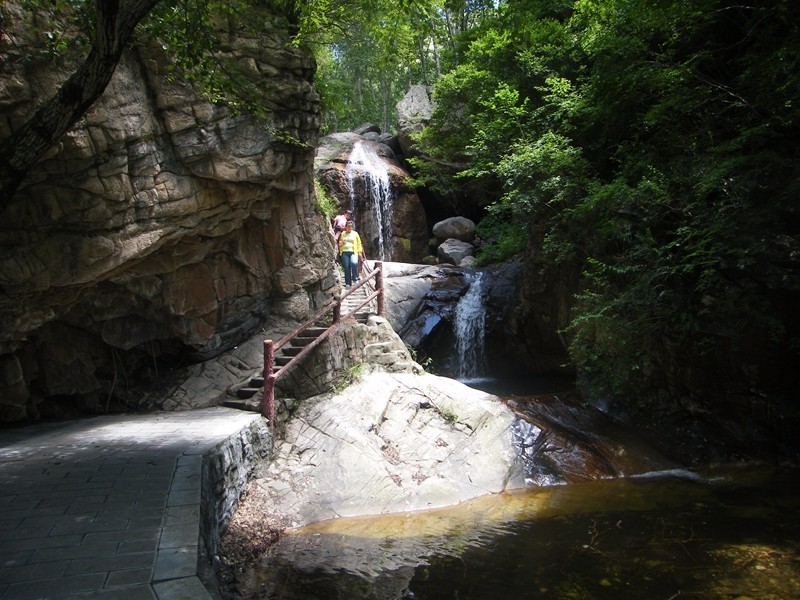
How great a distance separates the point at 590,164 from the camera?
1175 cm

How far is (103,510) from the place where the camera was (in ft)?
15.4

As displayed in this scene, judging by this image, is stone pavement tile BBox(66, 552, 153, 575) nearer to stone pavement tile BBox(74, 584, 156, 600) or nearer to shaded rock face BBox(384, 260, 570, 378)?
stone pavement tile BBox(74, 584, 156, 600)

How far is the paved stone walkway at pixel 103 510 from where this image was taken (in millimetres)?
3547

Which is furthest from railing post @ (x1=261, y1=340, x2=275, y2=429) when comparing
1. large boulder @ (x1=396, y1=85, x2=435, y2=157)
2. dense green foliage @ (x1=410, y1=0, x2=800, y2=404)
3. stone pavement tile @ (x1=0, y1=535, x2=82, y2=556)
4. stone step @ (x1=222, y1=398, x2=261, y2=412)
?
large boulder @ (x1=396, y1=85, x2=435, y2=157)

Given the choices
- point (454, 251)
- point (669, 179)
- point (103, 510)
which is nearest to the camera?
point (103, 510)

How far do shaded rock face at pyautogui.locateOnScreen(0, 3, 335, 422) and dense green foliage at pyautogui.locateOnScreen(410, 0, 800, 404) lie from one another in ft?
14.1

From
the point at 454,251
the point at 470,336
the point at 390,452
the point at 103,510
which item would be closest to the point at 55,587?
the point at 103,510

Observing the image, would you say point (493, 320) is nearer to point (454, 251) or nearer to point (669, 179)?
point (454, 251)

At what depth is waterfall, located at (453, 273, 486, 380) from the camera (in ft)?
48.8

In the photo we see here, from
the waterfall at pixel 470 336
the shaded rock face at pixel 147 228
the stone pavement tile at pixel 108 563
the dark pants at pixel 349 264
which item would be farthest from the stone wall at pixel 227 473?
the waterfall at pixel 470 336

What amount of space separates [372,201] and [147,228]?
44.5ft

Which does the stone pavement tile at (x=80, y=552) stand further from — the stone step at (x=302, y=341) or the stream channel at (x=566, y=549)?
the stone step at (x=302, y=341)

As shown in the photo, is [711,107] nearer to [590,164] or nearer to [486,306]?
[590,164]

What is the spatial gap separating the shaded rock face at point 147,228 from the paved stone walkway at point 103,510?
161cm
